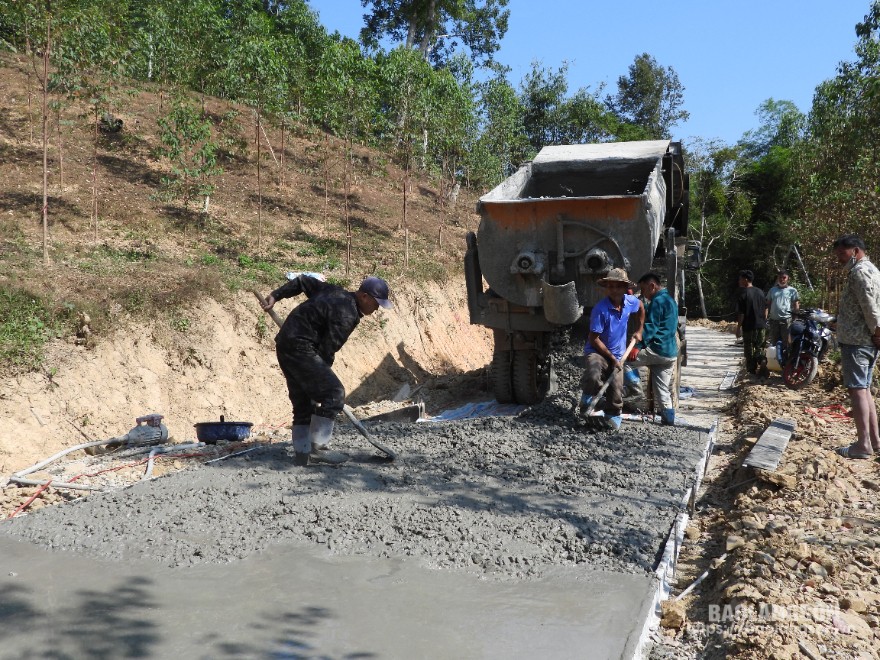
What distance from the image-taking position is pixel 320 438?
5.27m

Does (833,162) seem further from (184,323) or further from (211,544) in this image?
(211,544)

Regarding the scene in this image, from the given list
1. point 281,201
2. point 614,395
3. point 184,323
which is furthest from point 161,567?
point 281,201

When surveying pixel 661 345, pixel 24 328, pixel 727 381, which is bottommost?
pixel 727 381

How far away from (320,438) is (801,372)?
6801 mm

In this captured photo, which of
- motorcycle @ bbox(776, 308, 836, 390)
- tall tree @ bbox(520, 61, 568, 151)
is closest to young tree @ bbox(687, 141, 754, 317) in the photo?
tall tree @ bbox(520, 61, 568, 151)

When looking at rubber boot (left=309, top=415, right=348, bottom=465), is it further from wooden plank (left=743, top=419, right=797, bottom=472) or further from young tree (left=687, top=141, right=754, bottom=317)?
young tree (left=687, top=141, right=754, bottom=317)

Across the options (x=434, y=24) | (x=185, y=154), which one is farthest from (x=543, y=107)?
(x=185, y=154)

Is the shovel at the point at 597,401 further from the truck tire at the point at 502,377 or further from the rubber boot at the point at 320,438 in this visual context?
the rubber boot at the point at 320,438

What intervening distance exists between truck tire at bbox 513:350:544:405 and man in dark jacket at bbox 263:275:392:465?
9.24ft

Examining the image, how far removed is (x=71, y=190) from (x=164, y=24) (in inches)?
405

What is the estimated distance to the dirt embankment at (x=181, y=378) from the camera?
6.70 meters

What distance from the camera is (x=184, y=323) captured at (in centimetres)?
855

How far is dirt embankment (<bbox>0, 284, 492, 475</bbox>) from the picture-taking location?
264 inches

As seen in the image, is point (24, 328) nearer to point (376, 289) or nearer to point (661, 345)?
point (376, 289)
